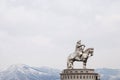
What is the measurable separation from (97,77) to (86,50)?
572cm

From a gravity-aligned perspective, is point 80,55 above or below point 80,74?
above

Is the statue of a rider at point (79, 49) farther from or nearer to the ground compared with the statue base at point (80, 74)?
farther from the ground

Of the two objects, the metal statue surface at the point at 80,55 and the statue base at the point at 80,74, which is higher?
the metal statue surface at the point at 80,55

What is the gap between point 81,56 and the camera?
345ft

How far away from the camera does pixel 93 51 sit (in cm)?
10506

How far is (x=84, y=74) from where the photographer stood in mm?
104688

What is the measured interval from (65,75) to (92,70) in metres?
5.35

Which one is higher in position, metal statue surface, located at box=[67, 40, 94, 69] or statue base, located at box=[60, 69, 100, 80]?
metal statue surface, located at box=[67, 40, 94, 69]

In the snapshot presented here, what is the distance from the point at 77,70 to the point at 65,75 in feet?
8.76

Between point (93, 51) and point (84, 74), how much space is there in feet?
15.7

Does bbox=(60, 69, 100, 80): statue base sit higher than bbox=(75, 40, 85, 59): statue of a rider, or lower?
lower

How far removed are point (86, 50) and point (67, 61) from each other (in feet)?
14.0

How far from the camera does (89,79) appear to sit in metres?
105

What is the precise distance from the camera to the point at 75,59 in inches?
4141
